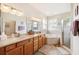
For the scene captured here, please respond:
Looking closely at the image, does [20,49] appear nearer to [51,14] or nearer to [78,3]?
[51,14]

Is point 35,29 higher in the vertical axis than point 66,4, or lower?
lower

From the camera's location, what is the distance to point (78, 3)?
183 cm

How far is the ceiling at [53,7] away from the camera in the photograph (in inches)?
74.5

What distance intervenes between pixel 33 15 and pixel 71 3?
66cm

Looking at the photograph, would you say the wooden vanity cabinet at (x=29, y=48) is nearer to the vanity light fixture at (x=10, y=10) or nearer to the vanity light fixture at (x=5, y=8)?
the vanity light fixture at (x=10, y=10)

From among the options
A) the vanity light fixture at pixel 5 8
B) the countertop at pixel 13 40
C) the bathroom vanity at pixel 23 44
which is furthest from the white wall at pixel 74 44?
the vanity light fixture at pixel 5 8

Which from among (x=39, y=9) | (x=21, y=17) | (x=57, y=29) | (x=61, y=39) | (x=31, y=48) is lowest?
(x=31, y=48)

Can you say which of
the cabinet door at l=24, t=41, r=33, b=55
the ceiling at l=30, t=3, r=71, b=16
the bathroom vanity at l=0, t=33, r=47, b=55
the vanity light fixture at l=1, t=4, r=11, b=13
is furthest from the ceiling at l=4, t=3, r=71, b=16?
the cabinet door at l=24, t=41, r=33, b=55

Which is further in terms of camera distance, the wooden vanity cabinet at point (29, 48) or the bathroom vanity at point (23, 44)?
the wooden vanity cabinet at point (29, 48)

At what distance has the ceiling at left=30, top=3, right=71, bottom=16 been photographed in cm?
189

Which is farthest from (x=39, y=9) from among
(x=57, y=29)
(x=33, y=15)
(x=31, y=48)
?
(x=31, y=48)

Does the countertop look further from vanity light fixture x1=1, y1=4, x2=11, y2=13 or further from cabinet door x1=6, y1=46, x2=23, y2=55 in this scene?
vanity light fixture x1=1, y1=4, x2=11, y2=13

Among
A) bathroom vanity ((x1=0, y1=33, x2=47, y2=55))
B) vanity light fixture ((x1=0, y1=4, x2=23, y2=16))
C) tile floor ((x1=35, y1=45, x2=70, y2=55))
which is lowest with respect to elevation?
tile floor ((x1=35, y1=45, x2=70, y2=55))

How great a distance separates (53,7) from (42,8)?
187mm
